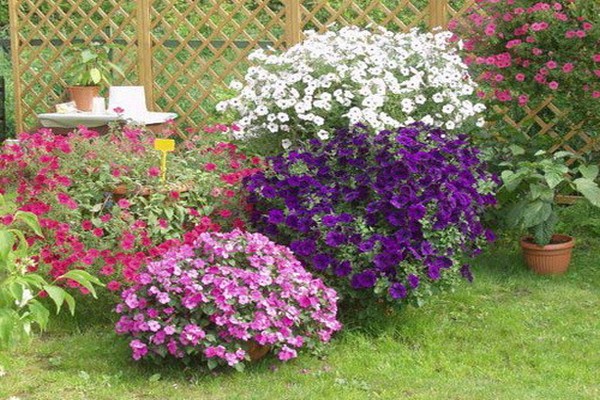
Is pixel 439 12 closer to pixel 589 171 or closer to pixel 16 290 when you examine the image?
pixel 589 171

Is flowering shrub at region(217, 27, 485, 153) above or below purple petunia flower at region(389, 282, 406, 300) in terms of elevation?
above

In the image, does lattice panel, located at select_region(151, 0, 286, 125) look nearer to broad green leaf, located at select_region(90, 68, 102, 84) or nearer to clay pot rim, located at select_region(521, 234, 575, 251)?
broad green leaf, located at select_region(90, 68, 102, 84)

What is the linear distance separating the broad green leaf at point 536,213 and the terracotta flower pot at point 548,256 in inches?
6.6

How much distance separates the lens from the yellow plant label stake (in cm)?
423

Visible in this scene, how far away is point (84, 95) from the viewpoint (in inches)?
250

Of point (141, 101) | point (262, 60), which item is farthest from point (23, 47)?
point (262, 60)

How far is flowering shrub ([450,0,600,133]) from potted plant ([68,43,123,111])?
7.83 feet

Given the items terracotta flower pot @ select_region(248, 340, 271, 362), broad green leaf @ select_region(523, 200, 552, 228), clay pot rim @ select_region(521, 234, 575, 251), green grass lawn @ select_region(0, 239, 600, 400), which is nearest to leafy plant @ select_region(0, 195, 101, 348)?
green grass lawn @ select_region(0, 239, 600, 400)

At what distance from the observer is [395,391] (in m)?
3.36

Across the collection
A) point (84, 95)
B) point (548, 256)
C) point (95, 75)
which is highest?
point (95, 75)

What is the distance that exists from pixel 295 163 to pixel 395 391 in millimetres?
1071

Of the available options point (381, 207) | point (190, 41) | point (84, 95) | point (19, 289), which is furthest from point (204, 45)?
point (19, 289)

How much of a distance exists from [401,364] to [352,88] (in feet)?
4.50

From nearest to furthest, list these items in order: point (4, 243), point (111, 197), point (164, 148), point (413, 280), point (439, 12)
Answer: point (4, 243)
point (413, 280)
point (164, 148)
point (111, 197)
point (439, 12)
